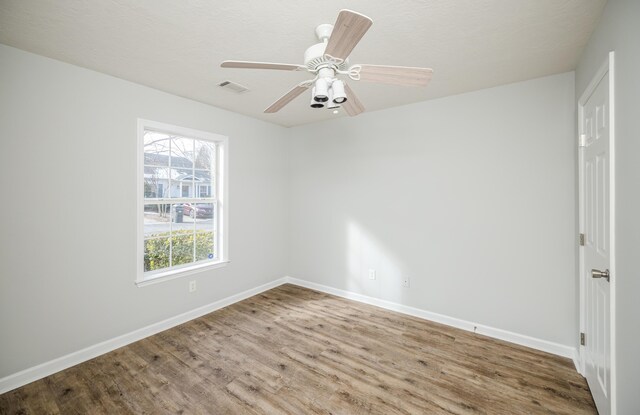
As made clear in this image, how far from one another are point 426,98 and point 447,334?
260cm

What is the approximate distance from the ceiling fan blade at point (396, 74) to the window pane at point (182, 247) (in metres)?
2.81

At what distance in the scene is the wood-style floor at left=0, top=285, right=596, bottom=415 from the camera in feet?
6.46

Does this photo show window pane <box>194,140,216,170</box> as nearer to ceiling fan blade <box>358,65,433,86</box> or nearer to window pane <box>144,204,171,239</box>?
window pane <box>144,204,171,239</box>

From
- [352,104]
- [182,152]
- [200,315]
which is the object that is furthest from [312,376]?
[182,152]

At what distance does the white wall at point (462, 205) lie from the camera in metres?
2.62

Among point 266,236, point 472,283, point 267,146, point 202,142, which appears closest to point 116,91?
point 202,142

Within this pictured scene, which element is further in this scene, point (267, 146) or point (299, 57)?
point (267, 146)

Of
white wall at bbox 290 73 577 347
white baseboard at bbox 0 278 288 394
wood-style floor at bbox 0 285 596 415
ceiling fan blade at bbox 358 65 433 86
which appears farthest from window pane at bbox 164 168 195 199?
ceiling fan blade at bbox 358 65 433 86

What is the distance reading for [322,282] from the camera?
430cm

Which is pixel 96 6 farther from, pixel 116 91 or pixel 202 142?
pixel 202 142

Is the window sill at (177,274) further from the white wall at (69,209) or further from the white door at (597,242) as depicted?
the white door at (597,242)

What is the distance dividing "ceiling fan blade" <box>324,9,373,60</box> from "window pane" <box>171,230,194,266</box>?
111 inches

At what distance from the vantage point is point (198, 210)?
11.7 ft

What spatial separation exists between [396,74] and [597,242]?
178 centimetres
